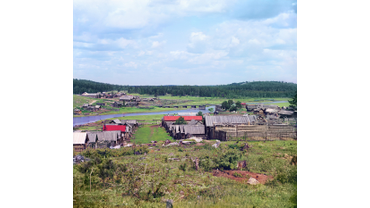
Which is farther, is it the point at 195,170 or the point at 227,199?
the point at 195,170

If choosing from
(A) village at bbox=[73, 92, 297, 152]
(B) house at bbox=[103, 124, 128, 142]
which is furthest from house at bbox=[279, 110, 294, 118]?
(B) house at bbox=[103, 124, 128, 142]

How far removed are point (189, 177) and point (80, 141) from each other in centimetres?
233

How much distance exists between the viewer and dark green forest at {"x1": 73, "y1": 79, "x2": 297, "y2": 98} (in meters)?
5.52

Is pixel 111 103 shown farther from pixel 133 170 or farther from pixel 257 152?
pixel 257 152

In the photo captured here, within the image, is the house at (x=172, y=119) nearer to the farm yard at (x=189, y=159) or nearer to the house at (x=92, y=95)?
the farm yard at (x=189, y=159)

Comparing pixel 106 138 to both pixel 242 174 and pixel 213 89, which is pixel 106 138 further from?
pixel 242 174

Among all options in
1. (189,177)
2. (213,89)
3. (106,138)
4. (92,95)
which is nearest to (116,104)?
(92,95)

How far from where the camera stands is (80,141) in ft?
17.2

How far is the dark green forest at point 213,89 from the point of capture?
5516 millimetres
